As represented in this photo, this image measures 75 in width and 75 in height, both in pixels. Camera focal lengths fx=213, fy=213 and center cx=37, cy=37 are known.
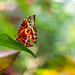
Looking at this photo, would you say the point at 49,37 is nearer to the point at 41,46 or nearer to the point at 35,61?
the point at 41,46

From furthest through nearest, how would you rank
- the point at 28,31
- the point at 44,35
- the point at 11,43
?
the point at 44,35 < the point at 28,31 < the point at 11,43

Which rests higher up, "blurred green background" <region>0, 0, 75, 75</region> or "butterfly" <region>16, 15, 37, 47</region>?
"butterfly" <region>16, 15, 37, 47</region>

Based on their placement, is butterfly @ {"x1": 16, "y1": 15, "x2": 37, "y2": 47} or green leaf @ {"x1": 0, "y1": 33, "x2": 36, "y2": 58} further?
butterfly @ {"x1": 16, "y1": 15, "x2": 37, "y2": 47}

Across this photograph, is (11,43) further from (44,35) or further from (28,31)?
(44,35)

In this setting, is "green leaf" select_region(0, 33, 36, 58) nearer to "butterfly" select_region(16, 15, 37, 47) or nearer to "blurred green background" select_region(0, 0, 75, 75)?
"butterfly" select_region(16, 15, 37, 47)

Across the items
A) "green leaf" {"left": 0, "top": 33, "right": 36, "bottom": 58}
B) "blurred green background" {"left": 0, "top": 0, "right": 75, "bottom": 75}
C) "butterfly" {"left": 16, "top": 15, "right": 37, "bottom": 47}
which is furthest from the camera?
"blurred green background" {"left": 0, "top": 0, "right": 75, "bottom": 75}

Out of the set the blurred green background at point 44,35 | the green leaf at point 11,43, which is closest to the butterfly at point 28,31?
the green leaf at point 11,43

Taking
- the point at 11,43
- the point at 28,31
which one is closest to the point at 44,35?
the point at 28,31

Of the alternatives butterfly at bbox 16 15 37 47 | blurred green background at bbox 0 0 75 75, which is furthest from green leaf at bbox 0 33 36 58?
blurred green background at bbox 0 0 75 75

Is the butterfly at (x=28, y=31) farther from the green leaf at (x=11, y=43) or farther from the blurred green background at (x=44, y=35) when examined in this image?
the blurred green background at (x=44, y=35)

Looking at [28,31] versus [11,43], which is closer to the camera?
[11,43]
